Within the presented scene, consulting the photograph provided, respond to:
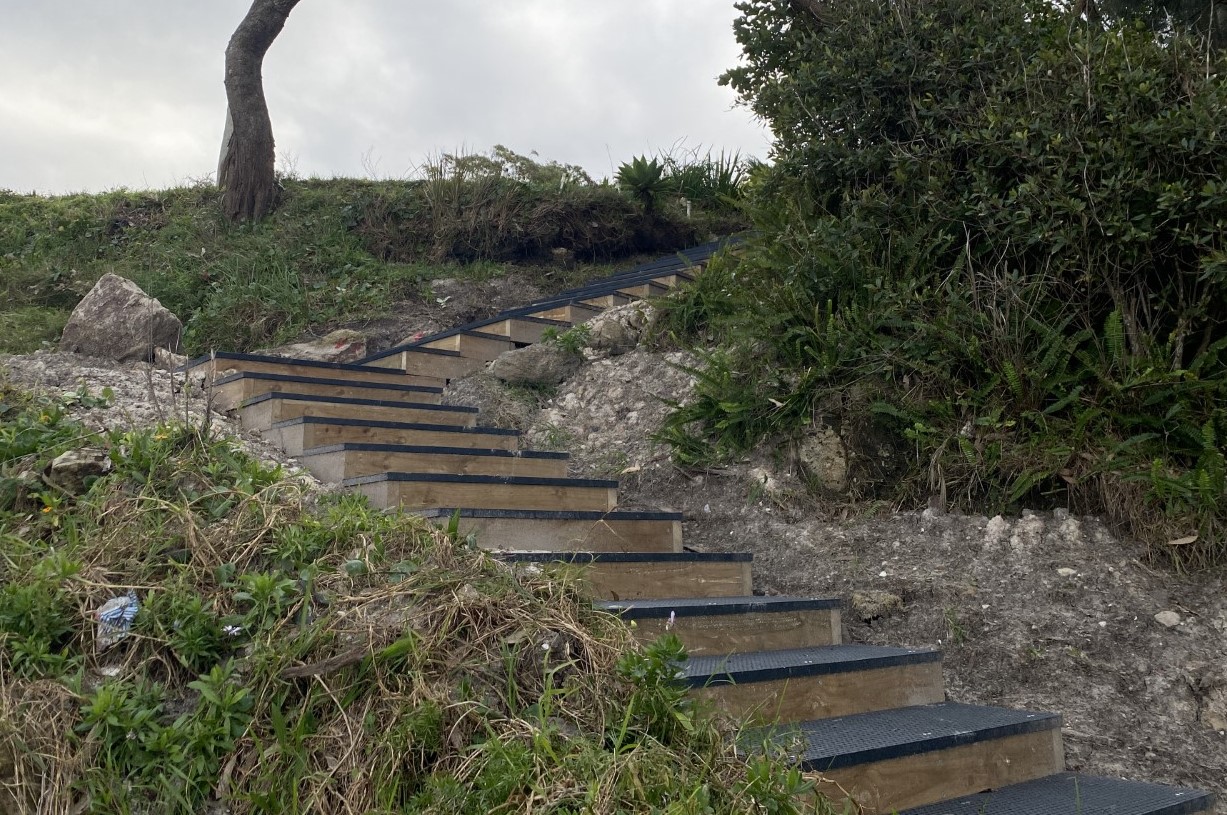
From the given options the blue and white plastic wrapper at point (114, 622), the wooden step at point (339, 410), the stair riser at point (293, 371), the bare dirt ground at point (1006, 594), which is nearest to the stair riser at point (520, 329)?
the stair riser at point (293, 371)

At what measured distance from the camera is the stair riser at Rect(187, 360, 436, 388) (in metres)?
5.55

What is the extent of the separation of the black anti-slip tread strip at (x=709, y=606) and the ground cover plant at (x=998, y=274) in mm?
1060

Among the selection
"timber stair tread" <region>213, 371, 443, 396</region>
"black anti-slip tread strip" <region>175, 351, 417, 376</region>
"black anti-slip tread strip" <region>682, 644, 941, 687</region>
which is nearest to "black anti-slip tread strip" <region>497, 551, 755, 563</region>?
"black anti-slip tread strip" <region>682, 644, 941, 687</region>

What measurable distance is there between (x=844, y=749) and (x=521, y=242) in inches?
316

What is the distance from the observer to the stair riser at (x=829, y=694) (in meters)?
2.75

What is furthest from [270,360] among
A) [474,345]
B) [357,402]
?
[474,345]

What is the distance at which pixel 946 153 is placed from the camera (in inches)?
179

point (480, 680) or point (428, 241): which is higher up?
point (428, 241)

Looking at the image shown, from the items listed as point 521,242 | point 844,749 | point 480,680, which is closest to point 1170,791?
point 844,749

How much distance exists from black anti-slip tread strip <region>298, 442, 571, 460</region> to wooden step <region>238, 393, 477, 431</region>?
48cm

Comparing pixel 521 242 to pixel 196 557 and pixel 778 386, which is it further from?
pixel 196 557

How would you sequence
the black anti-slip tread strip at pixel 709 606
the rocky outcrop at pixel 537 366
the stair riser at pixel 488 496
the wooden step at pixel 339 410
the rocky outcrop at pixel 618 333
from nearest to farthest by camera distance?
the black anti-slip tread strip at pixel 709 606 → the stair riser at pixel 488 496 → the wooden step at pixel 339 410 → the rocky outcrop at pixel 537 366 → the rocky outcrop at pixel 618 333

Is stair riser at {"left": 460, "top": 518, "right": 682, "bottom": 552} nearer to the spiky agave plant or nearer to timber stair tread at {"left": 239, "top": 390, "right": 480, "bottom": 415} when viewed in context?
timber stair tread at {"left": 239, "top": 390, "right": 480, "bottom": 415}

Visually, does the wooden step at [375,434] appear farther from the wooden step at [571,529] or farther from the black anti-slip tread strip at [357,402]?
the wooden step at [571,529]
